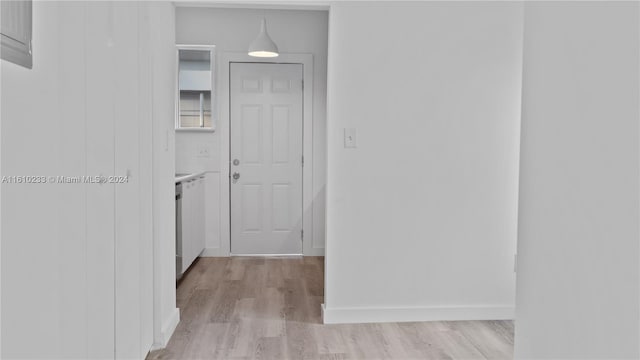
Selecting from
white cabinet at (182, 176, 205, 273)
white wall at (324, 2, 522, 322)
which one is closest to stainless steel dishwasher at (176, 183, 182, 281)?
white cabinet at (182, 176, 205, 273)

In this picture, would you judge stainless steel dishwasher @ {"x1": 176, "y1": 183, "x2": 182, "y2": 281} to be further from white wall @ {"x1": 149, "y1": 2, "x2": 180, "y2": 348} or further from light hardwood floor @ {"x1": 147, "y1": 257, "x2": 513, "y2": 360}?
white wall @ {"x1": 149, "y1": 2, "x2": 180, "y2": 348}

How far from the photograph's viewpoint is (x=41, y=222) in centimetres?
127

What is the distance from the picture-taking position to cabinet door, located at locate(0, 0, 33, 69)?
39.7 inches

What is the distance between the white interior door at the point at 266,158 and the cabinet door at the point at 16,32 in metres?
4.00

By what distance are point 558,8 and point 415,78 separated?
2.04 m

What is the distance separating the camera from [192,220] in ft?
14.4

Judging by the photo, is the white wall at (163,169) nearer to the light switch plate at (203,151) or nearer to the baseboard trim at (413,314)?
the baseboard trim at (413,314)

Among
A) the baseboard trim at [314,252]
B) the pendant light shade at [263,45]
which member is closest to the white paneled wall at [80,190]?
the pendant light shade at [263,45]

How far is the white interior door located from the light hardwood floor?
1266mm

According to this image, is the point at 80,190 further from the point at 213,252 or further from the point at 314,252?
the point at 314,252

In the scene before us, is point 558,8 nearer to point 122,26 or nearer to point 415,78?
point 122,26

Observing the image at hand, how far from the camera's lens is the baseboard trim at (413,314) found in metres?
3.08

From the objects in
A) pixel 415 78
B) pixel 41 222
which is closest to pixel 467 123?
pixel 415 78

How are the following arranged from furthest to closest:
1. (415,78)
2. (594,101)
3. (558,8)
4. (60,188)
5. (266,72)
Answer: (266,72) < (415,78) < (60,188) < (558,8) < (594,101)
